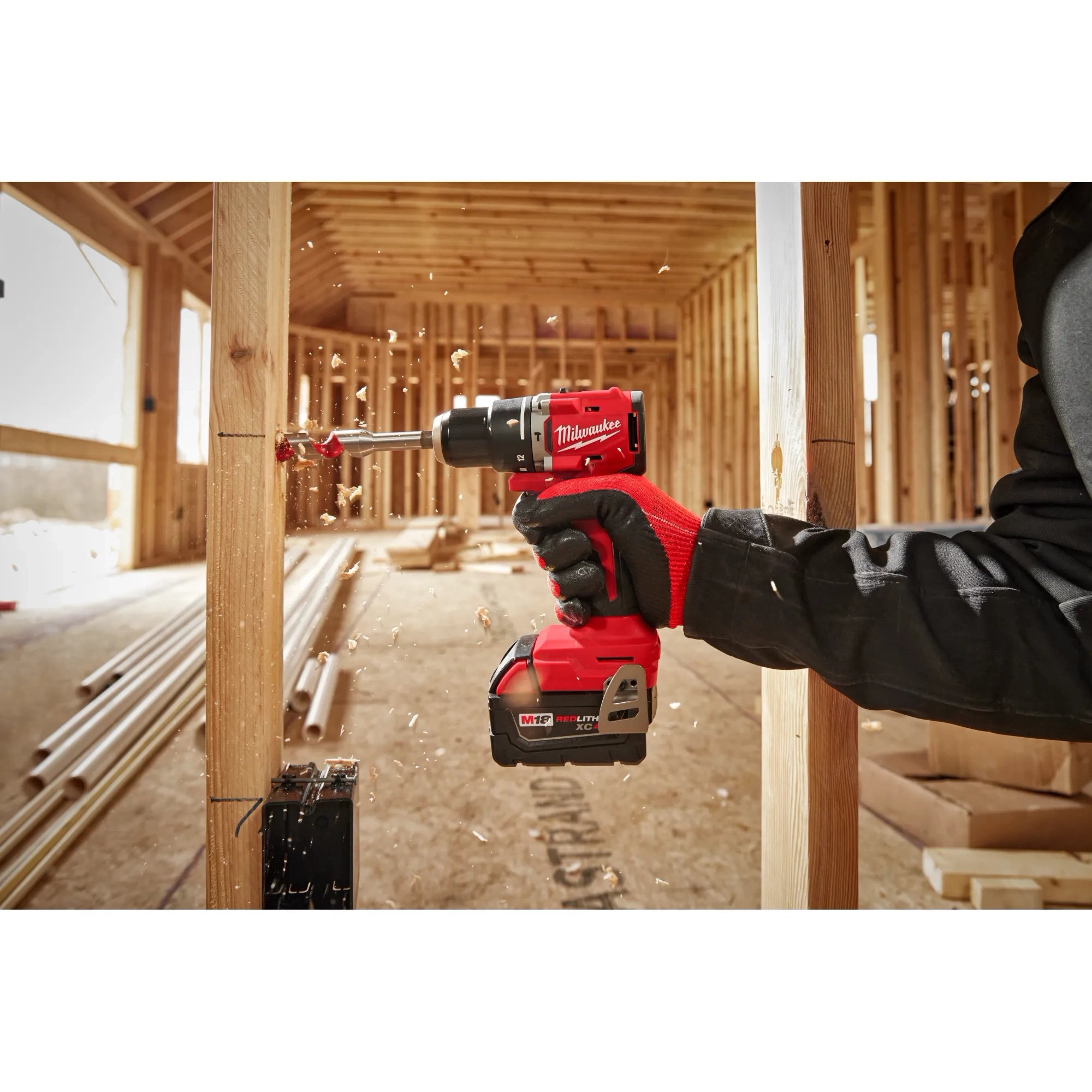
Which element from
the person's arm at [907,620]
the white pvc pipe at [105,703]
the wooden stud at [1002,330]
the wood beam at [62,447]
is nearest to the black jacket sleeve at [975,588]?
the person's arm at [907,620]

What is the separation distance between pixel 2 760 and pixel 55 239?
2339 mm

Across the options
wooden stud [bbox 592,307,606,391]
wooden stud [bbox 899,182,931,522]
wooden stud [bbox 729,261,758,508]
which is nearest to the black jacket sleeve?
wooden stud [bbox 899,182,931,522]

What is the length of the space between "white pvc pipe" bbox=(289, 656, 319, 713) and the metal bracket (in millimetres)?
1354

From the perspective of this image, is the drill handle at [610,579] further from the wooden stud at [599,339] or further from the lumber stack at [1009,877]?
the wooden stud at [599,339]

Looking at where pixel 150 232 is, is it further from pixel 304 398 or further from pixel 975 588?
pixel 975 588

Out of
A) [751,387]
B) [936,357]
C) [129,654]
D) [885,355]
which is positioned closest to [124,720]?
[129,654]

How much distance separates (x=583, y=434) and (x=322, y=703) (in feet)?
4.51

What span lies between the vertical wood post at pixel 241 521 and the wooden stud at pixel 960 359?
154 inches

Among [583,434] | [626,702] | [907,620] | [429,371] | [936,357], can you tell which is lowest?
[626,702]

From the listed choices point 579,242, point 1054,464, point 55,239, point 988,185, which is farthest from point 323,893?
point 988,185

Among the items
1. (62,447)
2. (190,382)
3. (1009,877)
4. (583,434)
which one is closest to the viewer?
(583,434)

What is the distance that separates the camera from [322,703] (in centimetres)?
176

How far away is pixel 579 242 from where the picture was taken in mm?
3570

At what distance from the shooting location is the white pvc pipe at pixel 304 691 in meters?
1.82
